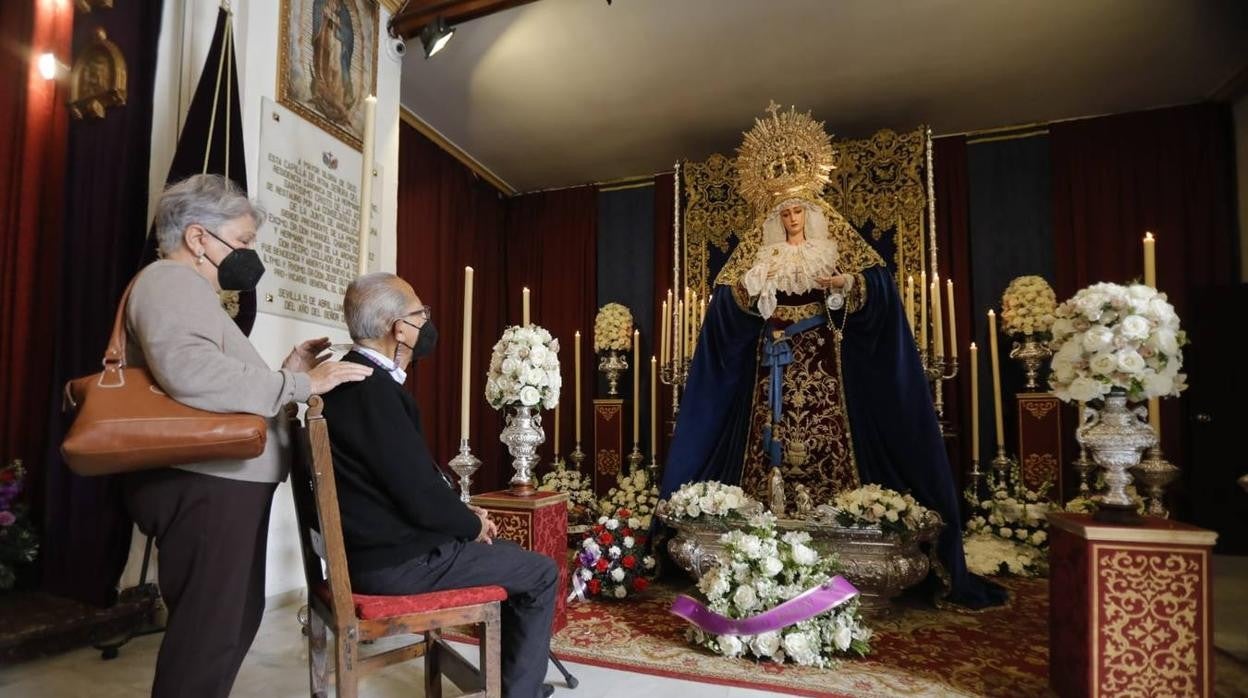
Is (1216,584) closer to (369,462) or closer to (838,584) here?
(838,584)

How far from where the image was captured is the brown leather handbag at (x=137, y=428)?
1389mm

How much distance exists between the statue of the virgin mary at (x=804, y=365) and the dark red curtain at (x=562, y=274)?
2.90 meters

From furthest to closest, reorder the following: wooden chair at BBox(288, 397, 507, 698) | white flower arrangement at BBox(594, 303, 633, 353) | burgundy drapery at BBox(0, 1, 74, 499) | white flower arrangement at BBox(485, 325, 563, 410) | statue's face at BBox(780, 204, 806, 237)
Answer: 1. white flower arrangement at BBox(594, 303, 633, 353)
2. statue's face at BBox(780, 204, 806, 237)
3. white flower arrangement at BBox(485, 325, 563, 410)
4. burgundy drapery at BBox(0, 1, 74, 499)
5. wooden chair at BBox(288, 397, 507, 698)

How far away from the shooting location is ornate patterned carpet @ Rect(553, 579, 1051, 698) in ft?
8.37

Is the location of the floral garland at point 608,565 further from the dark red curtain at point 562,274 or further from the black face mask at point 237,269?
the dark red curtain at point 562,274

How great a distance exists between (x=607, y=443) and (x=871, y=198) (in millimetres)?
3367

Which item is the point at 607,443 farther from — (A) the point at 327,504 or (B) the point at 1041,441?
(A) the point at 327,504

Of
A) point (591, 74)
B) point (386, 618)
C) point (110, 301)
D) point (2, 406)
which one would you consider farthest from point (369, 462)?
point (591, 74)

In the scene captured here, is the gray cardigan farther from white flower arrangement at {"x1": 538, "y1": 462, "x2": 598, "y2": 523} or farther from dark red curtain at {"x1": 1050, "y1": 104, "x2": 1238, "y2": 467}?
dark red curtain at {"x1": 1050, "y1": 104, "x2": 1238, "y2": 467}

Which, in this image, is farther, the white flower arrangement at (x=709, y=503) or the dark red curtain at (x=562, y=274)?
the dark red curtain at (x=562, y=274)

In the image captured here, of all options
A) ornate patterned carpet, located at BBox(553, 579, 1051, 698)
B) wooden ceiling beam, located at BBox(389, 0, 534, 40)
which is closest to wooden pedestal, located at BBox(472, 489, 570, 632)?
ornate patterned carpet, located at BBox(553, 579, 1051, 698)

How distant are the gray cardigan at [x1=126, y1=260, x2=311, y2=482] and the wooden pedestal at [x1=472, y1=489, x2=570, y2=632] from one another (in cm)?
149

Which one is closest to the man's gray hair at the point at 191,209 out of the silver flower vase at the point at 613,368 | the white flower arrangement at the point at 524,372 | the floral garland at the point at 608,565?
the white flower arrangement at the point at 524,372

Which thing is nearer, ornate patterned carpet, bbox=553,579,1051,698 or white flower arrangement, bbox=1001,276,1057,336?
ornate patterned carpet, bbox=553,579,1051,698
